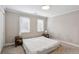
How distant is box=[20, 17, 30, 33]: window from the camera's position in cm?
83

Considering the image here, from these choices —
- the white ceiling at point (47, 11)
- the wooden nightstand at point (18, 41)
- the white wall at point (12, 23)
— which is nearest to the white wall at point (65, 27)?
the white ceiling at point (47, 11)

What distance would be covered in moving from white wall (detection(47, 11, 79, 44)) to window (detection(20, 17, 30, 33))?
1.23ft

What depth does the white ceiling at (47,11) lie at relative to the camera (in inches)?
29.6

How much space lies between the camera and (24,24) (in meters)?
0.86

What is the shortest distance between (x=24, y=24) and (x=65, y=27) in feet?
2.37

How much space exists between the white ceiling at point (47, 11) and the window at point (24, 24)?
0.13m

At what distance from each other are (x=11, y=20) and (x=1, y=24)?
14cm

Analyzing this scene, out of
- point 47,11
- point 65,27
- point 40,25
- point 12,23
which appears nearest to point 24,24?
point 12,23

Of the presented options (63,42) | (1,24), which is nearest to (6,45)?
(1,24)

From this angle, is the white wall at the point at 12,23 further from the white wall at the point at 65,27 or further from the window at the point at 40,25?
the white wall at the point at 65,27

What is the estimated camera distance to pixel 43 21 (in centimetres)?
93

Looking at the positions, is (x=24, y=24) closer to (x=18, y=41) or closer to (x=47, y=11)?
(x=18, y=41)

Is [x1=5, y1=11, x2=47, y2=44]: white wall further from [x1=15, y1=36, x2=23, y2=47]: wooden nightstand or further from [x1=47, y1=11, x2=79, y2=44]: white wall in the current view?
[x1=47, y1=11, x2=79, y2=44]: white wall

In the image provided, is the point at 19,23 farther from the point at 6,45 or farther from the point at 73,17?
the point at 73,17
